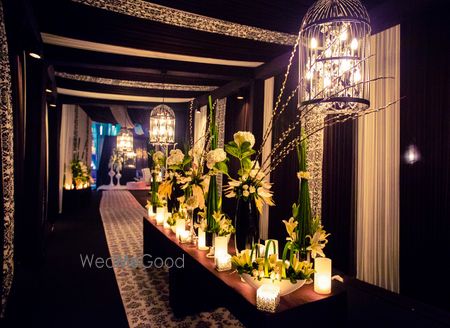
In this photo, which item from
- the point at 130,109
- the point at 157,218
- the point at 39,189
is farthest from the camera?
the point at 130,109

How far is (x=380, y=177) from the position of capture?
3.10 m

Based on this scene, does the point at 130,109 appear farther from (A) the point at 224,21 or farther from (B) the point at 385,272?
(B) the point at 385,272

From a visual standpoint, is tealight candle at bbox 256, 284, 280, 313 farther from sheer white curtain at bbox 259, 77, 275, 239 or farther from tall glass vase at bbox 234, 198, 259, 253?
sheer white curtain at bbox 259, 77, 275, 239

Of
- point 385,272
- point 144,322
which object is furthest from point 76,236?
point 385,272

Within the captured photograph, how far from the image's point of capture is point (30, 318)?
244 cm

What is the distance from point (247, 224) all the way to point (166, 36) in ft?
9.31

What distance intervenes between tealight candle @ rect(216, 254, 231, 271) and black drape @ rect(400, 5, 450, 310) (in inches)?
73.4

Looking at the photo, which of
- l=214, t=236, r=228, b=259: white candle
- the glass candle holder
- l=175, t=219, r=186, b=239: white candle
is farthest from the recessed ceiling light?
l=214, t=236, r=228, b=259: white candle

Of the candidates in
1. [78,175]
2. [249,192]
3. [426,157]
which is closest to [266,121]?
[426,157]

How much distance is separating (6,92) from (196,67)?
10.4ft

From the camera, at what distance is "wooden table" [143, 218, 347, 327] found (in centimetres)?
140

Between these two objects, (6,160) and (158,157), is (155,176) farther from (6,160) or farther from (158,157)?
(6,160)

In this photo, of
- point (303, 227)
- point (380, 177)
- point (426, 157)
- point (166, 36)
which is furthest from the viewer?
point (166, 36)

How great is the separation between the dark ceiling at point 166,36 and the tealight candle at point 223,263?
2.31m
